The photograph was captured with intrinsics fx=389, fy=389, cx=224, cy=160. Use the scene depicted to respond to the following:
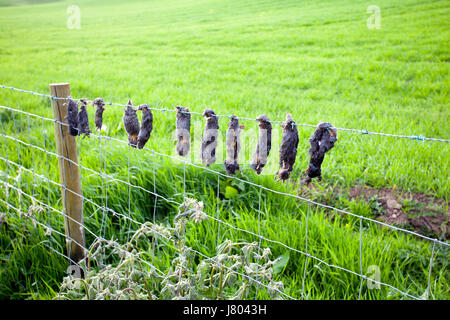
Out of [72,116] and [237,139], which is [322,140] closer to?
[237,139]

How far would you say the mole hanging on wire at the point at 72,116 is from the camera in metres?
2.55

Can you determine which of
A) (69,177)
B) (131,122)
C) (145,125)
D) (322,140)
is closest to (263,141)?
(322,140)

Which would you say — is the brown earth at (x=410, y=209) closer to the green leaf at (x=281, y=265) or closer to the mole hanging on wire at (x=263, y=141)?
the green leaf at (x=281, y=265)

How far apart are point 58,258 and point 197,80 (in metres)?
5.39

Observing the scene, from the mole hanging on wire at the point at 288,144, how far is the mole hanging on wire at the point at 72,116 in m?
1.45

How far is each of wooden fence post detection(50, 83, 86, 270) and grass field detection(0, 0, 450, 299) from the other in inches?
8.6

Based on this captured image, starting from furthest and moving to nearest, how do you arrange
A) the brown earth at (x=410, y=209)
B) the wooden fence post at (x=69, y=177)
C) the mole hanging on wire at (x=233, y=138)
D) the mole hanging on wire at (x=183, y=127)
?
the brown earth at (x=410, y=209)
the wooden fence post at (x=69, y=177)
the mole hanging on wire at (x=183, y=127)
the mole hanging on wire at (x=233, y=138)

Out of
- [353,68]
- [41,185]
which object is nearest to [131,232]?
[41,185]

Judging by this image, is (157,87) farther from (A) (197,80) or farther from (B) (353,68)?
(B) (353,68)

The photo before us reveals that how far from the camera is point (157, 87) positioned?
7293 mm

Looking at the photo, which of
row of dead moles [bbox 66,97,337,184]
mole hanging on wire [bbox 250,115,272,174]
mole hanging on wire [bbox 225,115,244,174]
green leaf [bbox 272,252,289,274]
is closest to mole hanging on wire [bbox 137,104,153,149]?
row of dead moles [bbox 66,97,337,184]

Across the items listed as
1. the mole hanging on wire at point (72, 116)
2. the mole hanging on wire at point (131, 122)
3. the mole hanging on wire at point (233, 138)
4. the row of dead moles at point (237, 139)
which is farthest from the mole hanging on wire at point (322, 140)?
the mole hanging on wire at point (72, 116)

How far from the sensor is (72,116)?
257 centimetres

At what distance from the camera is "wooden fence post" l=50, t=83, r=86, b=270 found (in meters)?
2.70
